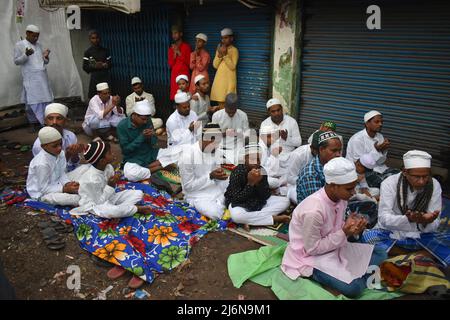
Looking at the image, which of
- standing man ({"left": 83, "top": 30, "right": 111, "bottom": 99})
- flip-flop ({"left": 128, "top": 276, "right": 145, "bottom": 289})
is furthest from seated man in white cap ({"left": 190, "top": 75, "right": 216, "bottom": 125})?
flip-flop ({"left": 128, "top": 276, "right": 145, "bottom": 289})

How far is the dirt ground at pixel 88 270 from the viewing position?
11.4 feet

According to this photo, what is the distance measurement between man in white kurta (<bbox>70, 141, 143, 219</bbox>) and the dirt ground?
1.31 feet

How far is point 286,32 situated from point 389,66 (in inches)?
78.3

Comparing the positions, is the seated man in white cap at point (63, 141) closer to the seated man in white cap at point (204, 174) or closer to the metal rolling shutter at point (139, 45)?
the seated man in white cap at point (204, 174)

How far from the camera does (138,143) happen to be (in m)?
5.96

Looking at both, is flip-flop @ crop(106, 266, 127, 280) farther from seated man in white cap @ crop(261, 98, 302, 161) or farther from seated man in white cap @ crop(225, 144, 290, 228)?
seated man in white cap @ crop(261, 98, 302, 161)

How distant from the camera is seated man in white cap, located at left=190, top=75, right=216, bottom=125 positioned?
7.53 meters

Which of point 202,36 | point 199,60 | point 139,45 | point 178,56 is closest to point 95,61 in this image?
point 139,45

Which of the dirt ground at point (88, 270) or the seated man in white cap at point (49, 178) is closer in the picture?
the dirt ground at point (88, 270)

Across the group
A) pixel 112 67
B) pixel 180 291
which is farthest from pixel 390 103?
pixel 112 67

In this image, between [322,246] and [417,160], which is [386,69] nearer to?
[417,160]

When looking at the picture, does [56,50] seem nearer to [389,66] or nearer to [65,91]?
[65,91]

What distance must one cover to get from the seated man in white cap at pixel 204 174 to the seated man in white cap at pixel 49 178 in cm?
143

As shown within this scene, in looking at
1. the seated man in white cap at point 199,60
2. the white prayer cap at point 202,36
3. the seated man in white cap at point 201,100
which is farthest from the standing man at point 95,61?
the seated man in white cap at point 201,100
